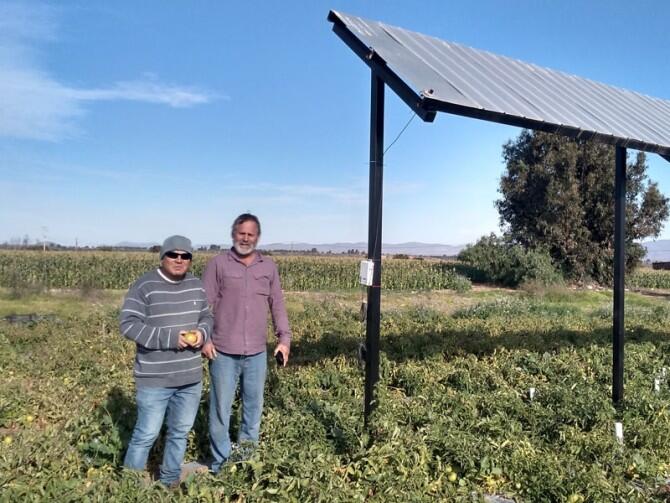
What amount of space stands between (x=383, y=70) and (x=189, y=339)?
2.36m

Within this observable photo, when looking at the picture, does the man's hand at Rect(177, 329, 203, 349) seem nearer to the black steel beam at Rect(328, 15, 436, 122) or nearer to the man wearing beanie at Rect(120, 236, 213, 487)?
the man wearing beanie at Rect(120, 236, 213, 487)

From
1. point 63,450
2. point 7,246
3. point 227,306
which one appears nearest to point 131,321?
point 227,306

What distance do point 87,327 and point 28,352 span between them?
6.33 ft

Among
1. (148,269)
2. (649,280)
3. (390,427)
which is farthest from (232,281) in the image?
(649,280)

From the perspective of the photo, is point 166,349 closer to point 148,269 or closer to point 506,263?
point 148,269

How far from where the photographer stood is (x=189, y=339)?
318cm

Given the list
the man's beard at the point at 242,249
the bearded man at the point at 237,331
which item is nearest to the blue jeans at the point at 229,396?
the bearded man at the point at 237,331

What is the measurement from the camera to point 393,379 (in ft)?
19.4

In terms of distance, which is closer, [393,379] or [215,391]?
[215,391]

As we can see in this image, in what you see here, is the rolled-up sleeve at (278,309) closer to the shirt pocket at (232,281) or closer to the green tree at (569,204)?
the shirt pocket at (232,281)

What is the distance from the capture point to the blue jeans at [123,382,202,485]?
318cm

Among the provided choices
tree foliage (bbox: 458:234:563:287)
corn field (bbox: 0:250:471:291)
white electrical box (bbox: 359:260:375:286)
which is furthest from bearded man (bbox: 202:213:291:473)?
tree foliage (bbox: 458:234:563:287)

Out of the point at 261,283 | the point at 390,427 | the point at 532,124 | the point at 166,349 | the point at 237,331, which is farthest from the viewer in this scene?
the point at 532,124

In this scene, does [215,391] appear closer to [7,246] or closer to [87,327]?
[87,327]
